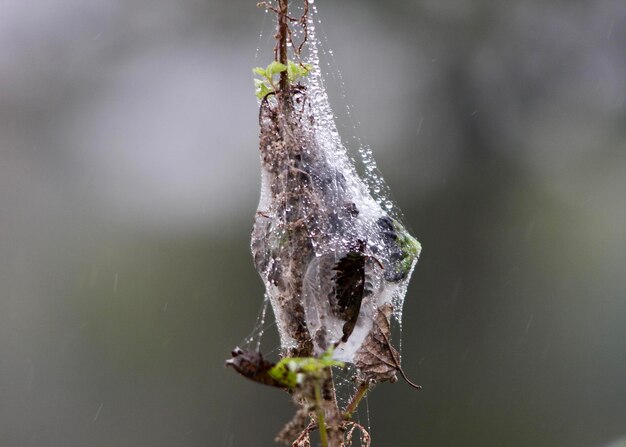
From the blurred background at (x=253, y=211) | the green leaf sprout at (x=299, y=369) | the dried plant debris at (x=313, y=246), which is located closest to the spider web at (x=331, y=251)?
the dried plant debris at (x=313, y=246)

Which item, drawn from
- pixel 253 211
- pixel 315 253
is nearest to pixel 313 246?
pixel 315 253

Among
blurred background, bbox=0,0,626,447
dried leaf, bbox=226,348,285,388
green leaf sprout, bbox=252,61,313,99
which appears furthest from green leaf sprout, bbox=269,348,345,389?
blurred background, bbox=0,0,626,447

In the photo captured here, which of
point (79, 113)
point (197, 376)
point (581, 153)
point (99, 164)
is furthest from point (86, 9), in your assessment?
point (581, 153)

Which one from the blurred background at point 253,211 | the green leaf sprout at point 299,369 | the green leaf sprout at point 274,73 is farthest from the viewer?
the blurred background at point 253,211

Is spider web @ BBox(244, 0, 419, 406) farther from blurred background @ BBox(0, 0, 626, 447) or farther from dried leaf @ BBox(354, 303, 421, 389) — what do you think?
blurred background @ BBox(0, 0, 626, 447)

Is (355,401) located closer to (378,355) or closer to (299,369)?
(378,355)

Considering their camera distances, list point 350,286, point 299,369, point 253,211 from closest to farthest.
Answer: point 299,369, point 350,286, point 253,211

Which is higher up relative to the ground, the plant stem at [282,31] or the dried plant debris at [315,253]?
the plant stem at [282,31]

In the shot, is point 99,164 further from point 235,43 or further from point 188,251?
point 235,43

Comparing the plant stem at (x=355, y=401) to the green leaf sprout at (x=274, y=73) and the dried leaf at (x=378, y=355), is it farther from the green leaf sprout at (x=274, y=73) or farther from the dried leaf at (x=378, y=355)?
the green leaf sprout at (x=274, y=73)
